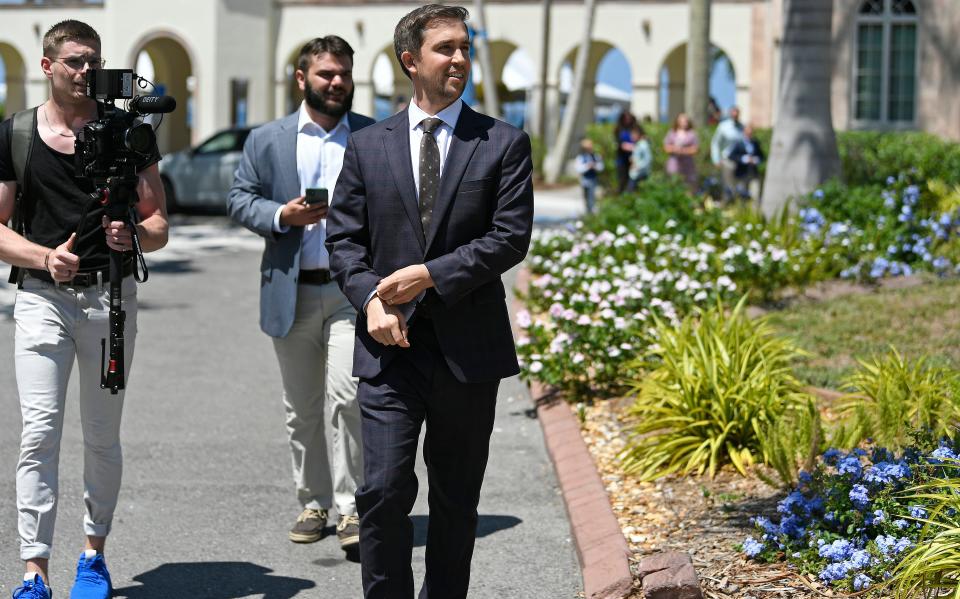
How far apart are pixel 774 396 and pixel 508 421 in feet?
6.66

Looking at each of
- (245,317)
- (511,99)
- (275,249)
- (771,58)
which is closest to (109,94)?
(275,249)

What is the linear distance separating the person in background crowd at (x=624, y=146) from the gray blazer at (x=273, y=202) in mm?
16659

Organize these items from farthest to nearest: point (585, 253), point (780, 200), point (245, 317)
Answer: point (780, 200)
point (245, 317)
point (585, 253)

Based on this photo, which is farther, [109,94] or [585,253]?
[585,253]

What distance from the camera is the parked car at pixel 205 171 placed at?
2131cm

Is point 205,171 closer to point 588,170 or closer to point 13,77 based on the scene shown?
point 588,170

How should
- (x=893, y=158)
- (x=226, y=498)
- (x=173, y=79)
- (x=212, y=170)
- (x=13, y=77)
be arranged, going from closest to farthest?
(x=226, y=498), (x=893, y=158), (x=212, y=170), (x=173, y=79), (x=13, y=77)

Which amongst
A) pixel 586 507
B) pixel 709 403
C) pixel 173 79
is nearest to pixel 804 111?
pixel 709 403

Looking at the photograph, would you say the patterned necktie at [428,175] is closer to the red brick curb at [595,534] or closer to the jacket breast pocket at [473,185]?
the jacket breast pocket at [473,185]

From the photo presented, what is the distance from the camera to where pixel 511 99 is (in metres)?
48.7

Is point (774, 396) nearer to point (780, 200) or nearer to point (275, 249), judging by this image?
point (275, 249)

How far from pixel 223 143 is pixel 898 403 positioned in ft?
56.2

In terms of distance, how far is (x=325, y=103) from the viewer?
219 inches

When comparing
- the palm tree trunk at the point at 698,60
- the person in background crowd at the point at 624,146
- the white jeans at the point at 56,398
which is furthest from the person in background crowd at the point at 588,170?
the white jeans at the point at 56,398
